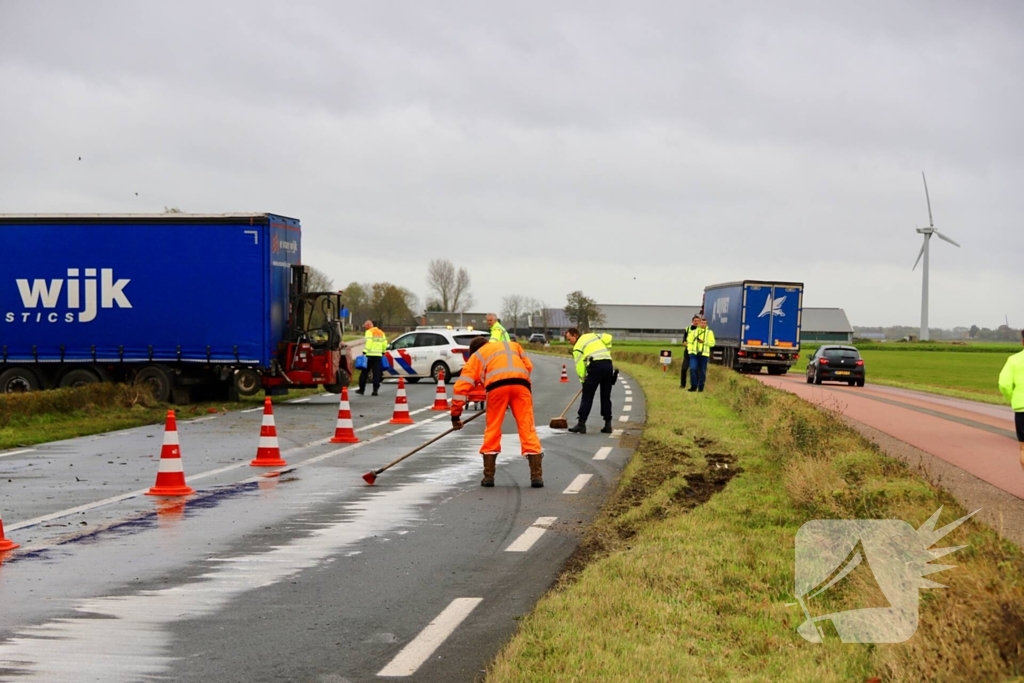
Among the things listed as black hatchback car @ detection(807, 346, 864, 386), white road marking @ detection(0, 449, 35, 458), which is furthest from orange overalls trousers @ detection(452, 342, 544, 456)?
black hatchback car @ detection(807, 346, 864, 386)

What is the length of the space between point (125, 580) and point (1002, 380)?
22.8 feet

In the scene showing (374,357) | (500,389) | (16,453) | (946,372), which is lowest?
(16,453)

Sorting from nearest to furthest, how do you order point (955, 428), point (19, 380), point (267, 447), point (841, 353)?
point (267, 447) < point (955, 428) < point (19, 380) < point (841, 353)

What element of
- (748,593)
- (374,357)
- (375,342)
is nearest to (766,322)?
(374,357)

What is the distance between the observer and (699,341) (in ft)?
90.8

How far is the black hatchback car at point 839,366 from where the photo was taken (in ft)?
127

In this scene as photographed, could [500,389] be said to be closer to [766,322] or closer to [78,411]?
[78,411]

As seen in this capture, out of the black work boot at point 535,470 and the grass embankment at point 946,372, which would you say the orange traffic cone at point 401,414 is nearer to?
the black work boot at point 535,470

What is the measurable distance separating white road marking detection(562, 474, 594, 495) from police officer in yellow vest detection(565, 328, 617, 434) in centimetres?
462

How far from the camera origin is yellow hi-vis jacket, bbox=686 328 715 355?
2756 cm

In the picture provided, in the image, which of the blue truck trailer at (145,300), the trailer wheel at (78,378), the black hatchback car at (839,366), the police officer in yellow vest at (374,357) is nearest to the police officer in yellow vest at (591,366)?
the blue truck trailer at (145,300)

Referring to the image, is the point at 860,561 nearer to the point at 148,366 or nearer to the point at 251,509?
the point at 251,509

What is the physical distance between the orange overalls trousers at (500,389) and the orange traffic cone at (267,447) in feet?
9.06

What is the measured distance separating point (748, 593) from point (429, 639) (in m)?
1.94
